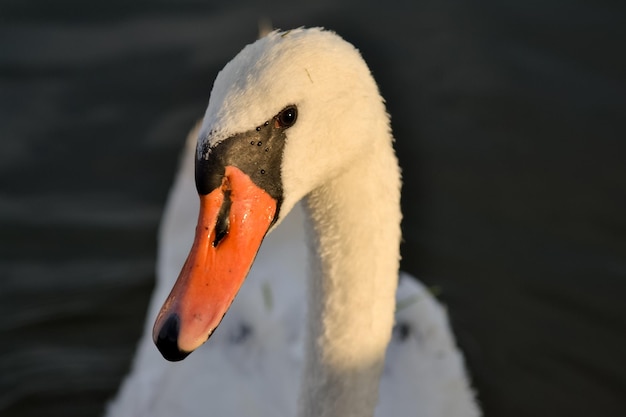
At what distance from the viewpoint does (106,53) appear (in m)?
7.52

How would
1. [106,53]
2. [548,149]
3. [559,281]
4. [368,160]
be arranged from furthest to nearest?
[106,53] < [548,149] < [559,281] < [368,160]

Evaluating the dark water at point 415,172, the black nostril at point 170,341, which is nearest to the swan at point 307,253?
the black nostril at point 170,341

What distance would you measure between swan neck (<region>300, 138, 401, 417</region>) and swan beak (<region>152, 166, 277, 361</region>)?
0.38 m

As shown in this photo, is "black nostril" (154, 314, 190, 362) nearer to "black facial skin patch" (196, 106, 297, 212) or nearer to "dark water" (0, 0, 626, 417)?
"black facial skin patch" (196, 106, 297, 212)

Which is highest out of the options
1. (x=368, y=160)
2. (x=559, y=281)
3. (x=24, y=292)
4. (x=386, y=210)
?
(x=368, y=160)

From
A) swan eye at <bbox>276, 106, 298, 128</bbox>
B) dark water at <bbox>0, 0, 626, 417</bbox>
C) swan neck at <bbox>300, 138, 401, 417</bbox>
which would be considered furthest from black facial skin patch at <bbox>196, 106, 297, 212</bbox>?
dark water at <bbox>0, 0, 626, 417</bbox>

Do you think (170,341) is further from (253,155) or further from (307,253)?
(307,253)

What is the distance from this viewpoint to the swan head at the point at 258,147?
3062mm

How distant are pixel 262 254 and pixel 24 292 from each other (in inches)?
72.6

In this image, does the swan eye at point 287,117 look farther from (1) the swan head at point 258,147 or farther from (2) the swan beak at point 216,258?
(2) the swan beak at point 216,258

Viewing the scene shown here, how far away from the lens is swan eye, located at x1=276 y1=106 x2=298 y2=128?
3127 millimetres

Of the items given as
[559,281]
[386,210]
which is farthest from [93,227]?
[386,210]

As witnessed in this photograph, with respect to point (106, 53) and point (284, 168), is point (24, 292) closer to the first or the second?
point (106, 53)

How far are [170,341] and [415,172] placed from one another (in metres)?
4.09
